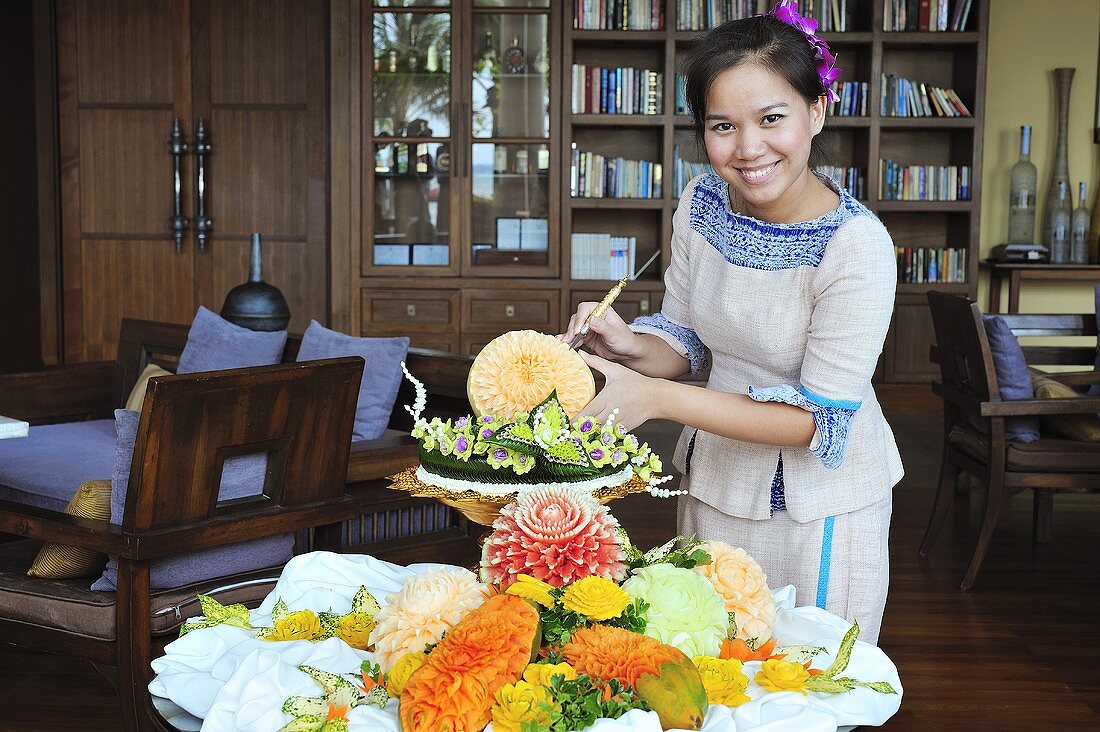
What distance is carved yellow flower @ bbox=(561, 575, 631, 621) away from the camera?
Answer: 928mm

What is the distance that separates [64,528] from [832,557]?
58.0 inches

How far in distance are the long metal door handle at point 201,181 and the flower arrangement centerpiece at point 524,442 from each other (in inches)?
241

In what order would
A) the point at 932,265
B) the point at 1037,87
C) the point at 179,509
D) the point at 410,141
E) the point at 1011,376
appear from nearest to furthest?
the point at 179,509
the point at 1011,376
the point at 410,141
the point at 932,265
the point at 1037,87

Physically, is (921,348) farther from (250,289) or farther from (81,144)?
(81,144)

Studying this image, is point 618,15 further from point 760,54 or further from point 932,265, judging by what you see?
point 760,54

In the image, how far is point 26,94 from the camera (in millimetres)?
6770

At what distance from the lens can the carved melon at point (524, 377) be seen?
1.03 m

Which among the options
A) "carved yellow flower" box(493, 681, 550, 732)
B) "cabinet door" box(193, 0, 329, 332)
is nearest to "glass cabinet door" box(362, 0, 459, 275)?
"cabinet door" box(193, 0, 329, 332)

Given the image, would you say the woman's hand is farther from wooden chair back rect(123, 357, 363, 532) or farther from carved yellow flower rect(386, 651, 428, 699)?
wooden chair back rect(123, 357, 363, 532)

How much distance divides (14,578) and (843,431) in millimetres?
1791

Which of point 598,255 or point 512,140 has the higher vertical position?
point 512,140

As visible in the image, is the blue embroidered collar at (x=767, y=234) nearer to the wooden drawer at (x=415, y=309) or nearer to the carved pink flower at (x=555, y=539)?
the carved pink flower at (x=555, y=539)

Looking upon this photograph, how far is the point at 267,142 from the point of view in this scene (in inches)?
271

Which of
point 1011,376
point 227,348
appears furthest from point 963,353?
point 227,348
